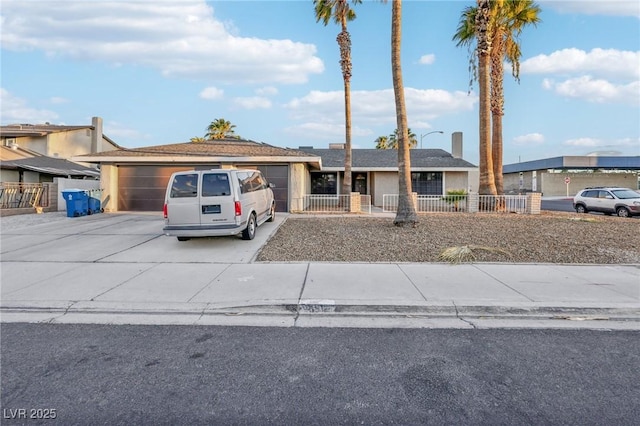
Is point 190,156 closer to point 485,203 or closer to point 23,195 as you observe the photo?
point 23,195

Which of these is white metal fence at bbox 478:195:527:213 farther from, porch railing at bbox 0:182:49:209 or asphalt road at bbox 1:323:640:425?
porch railing at bbox 0:182:49:209

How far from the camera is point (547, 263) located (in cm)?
728

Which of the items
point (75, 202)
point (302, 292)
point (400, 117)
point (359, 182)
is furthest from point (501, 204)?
point (75, 202)

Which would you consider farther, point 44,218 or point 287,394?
point 44,218

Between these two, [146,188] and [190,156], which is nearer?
[190,156]

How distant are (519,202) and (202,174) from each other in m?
16.2

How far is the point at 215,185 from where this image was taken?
8.50 metres

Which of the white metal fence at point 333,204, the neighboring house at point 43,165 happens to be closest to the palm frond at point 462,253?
the white metal fence at point 333,204

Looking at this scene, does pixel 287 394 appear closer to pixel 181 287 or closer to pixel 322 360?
pixel 322 360

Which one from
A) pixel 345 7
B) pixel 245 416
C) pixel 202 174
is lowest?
pixel 245 416

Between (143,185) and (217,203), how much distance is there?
11.2 metres

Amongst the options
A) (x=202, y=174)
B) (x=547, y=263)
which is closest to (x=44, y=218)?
(x=202, y=174)

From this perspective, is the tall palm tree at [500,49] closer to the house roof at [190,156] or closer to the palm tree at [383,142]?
the house roof at [190,156]

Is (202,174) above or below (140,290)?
above
